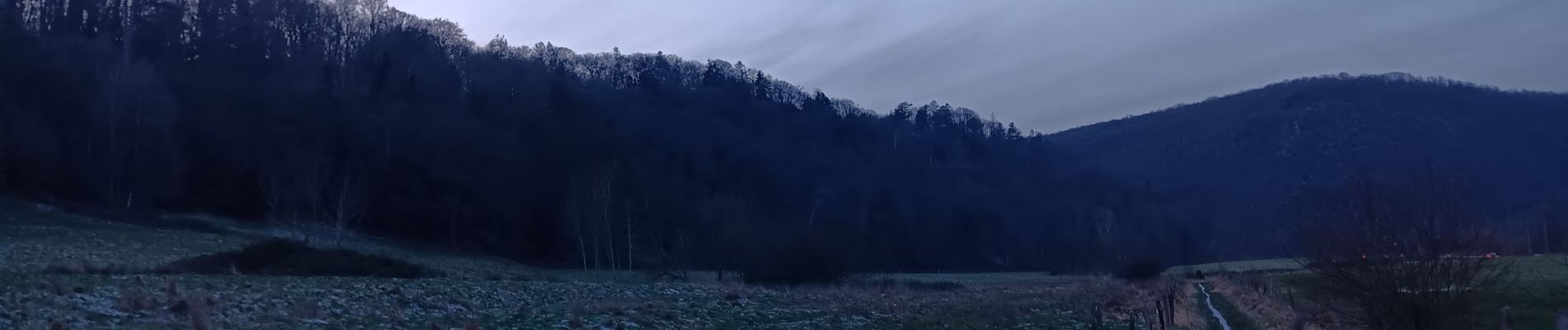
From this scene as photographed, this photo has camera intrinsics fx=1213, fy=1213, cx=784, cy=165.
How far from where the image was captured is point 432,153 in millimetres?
86688

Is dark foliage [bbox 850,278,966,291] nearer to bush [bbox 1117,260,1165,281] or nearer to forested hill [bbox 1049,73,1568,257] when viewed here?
bush [bbox 1117,260,1165,281]

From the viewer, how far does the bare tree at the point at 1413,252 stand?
72.5 ft

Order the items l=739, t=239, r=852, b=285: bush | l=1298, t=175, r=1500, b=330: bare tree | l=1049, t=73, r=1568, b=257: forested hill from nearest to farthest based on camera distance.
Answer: l=1298, t=175, r=1500, b=330: bare tree, l=739, t=239, r=852, b=285: bush, l=1049, t=73, r=1568, b=257: forested hill

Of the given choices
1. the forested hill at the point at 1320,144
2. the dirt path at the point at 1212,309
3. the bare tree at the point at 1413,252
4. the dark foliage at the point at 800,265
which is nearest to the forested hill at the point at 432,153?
the dark foliage at the point at 800,265

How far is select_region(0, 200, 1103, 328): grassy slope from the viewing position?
882 inches

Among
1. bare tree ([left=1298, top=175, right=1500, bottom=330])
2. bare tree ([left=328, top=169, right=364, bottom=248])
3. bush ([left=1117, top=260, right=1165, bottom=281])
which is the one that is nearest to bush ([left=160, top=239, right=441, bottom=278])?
bare tree ([left=328, top=169, right=364, bottom=248])

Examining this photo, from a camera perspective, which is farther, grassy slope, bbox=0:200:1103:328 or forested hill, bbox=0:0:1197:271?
forested hill, bbox=0:0:1197:271

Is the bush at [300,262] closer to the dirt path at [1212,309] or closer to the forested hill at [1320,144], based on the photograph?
the dirt path at [1212,309]

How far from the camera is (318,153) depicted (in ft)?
247

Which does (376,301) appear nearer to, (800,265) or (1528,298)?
(1528,298)

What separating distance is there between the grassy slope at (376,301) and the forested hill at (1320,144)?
5738cm

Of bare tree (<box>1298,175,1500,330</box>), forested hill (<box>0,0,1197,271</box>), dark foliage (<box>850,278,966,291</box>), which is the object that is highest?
forested hill (<box>0,0,1197,271</box>)

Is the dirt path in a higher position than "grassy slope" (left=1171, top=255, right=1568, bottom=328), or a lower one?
lower

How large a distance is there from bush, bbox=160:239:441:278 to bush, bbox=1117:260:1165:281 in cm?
6279
